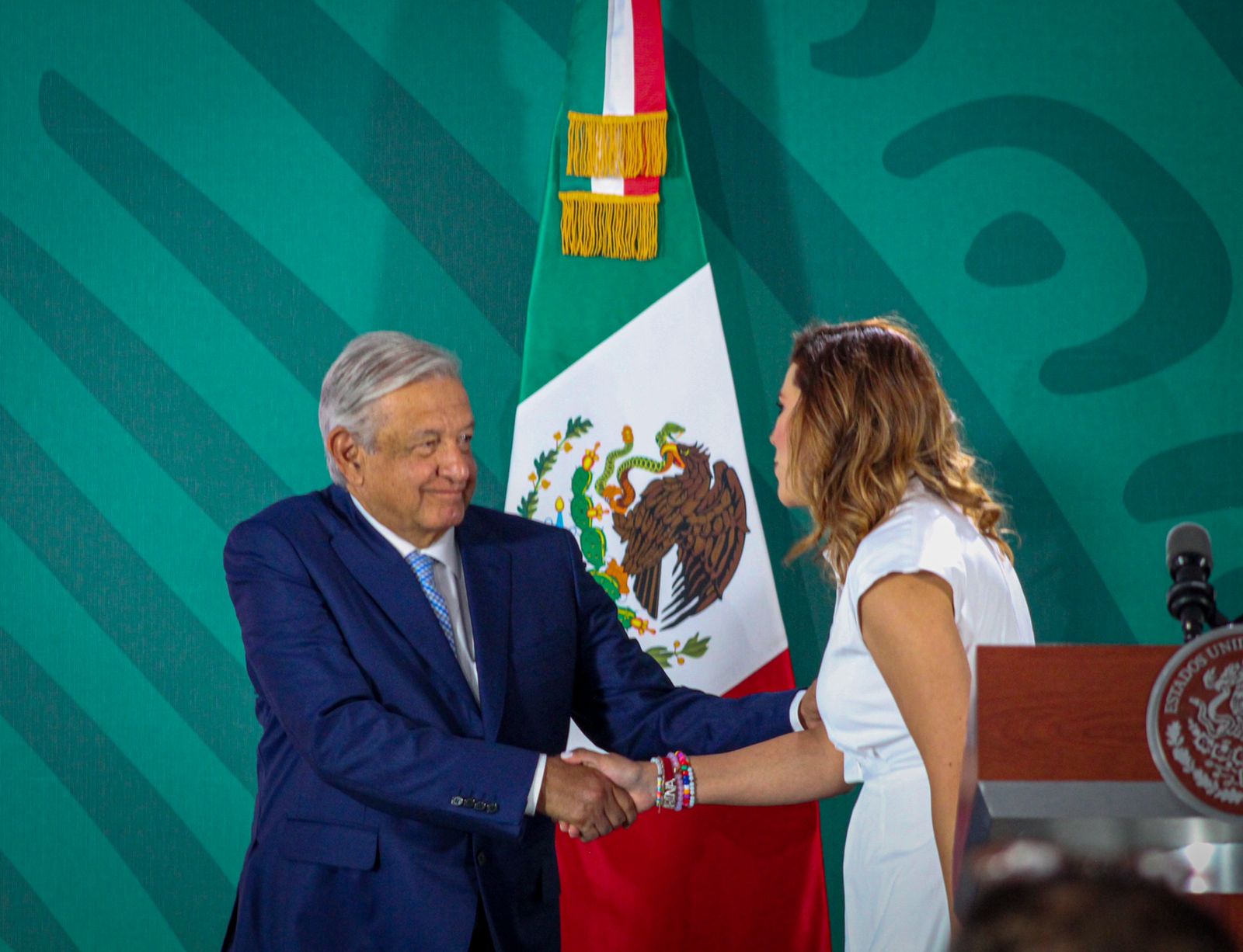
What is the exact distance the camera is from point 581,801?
6.55 ft

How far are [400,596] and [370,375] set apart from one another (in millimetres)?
374

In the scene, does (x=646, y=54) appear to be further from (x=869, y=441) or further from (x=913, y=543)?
(x=913, y=543)

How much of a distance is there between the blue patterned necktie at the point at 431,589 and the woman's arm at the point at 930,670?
732 mm

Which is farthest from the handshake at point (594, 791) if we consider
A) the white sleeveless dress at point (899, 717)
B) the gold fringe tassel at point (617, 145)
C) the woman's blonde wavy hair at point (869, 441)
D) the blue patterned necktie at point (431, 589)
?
the gold fringe tassel at point (617, 145)

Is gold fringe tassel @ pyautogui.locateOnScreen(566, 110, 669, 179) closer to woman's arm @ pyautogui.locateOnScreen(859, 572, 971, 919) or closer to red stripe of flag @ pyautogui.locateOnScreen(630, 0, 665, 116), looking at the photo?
red stripe of flag @ pyautogui.locateOnScreen(630, 0, 665, 116)

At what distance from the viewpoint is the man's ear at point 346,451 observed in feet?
7.00

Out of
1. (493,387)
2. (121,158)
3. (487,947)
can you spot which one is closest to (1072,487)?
(493,387)

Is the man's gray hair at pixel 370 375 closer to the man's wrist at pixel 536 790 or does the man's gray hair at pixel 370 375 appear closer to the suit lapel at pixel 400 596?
the suit lapel at pixel 400 596

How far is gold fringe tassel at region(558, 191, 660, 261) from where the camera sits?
2.92 meters

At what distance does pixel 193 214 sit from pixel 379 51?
0.64 m

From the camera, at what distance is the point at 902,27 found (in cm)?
326

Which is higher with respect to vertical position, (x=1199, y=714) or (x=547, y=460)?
(x=547, y=460)

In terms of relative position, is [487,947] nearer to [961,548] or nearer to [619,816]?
[619,816]

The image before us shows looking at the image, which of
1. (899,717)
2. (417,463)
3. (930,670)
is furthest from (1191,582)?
(417,463)
